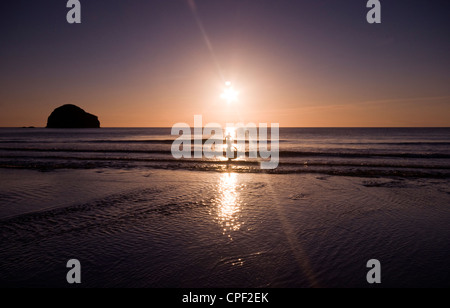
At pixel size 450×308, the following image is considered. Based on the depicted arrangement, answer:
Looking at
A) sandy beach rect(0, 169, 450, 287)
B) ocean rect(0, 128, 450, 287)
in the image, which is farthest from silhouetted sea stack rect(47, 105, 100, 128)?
sandy beach rect(0, 169, 450, 287)

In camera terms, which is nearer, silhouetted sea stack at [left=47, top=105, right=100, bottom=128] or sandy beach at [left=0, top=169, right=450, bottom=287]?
sandy beach at [left=0, top=169, right=450, bottom=287]

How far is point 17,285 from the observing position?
3691mm

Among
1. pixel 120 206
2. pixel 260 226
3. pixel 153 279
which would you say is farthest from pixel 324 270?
pixel 120 206

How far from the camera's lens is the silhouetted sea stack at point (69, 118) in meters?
174

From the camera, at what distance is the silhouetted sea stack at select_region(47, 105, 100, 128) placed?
174 metres

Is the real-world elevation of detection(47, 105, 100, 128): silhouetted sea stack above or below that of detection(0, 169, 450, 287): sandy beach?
above

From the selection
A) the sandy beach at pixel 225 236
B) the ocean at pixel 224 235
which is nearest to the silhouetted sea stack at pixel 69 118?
the ocean at pixel 224 235

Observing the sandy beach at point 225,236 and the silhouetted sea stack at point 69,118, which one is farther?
the silhouetted sea stack at point 69,118

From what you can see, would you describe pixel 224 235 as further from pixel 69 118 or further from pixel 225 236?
pixel 69 118

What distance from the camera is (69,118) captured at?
173750mm

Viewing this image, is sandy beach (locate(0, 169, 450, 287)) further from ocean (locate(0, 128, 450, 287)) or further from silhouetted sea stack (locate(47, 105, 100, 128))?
silhouetted sea stack (locate(47, 105, 100, 128))

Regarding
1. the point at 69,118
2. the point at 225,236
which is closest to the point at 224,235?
the point at 225,236

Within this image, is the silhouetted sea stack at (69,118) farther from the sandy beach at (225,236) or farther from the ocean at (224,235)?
the sandy beach at (225,236)
